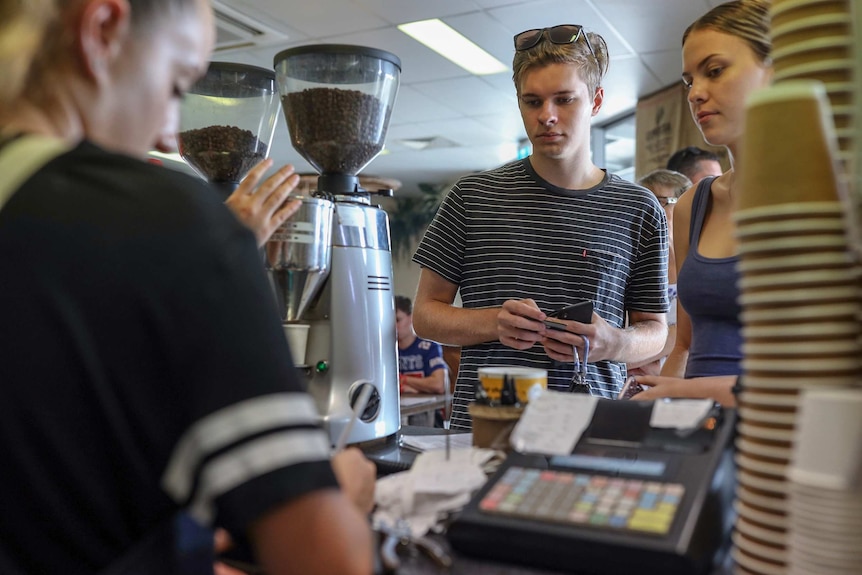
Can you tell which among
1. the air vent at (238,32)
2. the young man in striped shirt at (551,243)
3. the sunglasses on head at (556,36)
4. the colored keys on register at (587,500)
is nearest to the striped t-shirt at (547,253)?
the young man in striped shirt at (551,243)

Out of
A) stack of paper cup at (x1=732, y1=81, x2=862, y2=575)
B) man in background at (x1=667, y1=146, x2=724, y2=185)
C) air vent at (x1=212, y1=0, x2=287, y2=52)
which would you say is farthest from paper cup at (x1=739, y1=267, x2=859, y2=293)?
air vent at (x1=212, y1=0, x2=287, y2=52)

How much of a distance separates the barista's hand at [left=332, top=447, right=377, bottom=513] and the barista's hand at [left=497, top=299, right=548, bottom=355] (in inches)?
27.3

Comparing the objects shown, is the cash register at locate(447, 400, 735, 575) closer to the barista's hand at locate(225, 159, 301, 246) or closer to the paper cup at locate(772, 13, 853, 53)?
the paper cup at locate(772, 13, 853, 53)

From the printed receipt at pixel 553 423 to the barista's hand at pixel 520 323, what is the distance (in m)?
0.54

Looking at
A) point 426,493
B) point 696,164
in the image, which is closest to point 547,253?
point 426,493

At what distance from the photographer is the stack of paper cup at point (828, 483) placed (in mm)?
539

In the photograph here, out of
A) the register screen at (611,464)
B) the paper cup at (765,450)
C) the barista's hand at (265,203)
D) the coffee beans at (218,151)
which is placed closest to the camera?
the paper cup at (765,450)

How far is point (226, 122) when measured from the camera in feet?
5.61

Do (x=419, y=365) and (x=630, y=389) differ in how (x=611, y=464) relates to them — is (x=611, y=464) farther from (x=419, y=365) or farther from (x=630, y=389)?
(x=419, y=365)

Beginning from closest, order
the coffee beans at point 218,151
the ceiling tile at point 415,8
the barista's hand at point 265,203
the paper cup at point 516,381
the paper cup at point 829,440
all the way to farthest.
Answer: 1. the paper cup at point 829,440
2. the paper cup at point 516,381
3. the barista's hand at point 265,203
4. the coffee beans at point 218,151
5. the ceiling tile at point 415,8

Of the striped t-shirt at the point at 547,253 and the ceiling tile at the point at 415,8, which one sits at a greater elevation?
the ceiling tile at the point at 415,8

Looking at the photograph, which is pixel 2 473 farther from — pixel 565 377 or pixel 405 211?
pixel 405 211

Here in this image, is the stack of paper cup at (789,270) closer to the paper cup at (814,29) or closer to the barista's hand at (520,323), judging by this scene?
the paper cup at (814,29)

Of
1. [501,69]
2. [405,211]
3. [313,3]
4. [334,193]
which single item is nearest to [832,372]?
[334,193]
